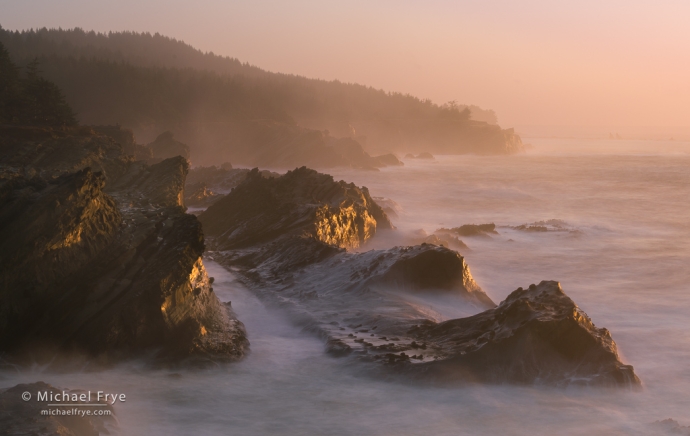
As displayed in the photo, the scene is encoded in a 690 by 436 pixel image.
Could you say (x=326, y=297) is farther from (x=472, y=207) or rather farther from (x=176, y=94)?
(x=176, y=94)

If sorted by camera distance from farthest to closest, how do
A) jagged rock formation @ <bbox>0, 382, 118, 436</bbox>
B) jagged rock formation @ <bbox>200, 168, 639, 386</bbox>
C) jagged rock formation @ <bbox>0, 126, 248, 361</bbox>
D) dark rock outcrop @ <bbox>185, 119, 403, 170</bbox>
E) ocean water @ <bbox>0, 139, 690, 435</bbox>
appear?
1. dark rock outcrop @ <bbox>185, 119, 403, 170</bbox>
2. jagged rock formation @ <bbox>200, 168, 639, 386</bbox>
3. jagged rock formation @ <bbox>0, 126, 248, 361</bbox>
4. ocean water @ <bbox>0, 139, 690, 435</bbox>
5. jagged rock formation @ <bbox>0, 382, 118, 436</bbox>

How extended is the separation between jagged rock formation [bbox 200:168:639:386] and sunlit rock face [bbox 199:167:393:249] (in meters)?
0.05

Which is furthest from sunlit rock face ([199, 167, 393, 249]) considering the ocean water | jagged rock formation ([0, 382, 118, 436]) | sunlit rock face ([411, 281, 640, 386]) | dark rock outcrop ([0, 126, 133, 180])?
jagged rock formation ([0, 382, 118, 436])

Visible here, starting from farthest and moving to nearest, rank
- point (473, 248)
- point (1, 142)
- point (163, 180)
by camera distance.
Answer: point (473, 248)
point (1, 142)
point (163, 180)

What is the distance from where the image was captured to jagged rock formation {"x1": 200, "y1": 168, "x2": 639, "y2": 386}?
10.8 meters

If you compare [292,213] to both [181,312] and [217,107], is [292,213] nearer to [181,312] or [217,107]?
[181,312]

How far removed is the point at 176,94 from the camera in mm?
101375

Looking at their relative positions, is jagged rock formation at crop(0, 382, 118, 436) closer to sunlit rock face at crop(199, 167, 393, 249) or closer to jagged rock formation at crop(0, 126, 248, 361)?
jagged rock formation at crop(0, 126, 248, 361)

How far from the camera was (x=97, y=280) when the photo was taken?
1126 cm

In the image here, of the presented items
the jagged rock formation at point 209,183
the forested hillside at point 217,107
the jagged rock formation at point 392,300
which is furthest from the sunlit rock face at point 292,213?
the forested hillside at point 217,107

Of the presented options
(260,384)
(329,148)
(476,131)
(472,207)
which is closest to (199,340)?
(260,384)

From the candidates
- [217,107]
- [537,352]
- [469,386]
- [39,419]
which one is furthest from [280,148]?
[39,419]

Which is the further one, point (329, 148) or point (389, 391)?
point (329, 148)

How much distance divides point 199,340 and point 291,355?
1.84 meters
